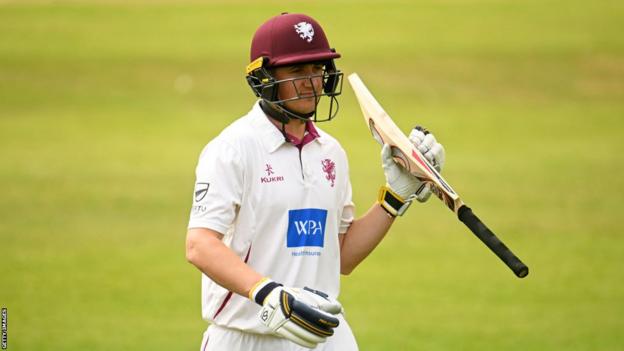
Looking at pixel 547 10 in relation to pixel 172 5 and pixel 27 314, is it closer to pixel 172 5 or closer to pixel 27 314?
pixel 172 5

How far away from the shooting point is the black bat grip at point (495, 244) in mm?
4605

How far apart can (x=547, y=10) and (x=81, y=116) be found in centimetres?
1365

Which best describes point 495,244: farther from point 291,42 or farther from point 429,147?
point 291,42

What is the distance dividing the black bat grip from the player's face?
746mm

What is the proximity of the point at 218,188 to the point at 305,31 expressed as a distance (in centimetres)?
69

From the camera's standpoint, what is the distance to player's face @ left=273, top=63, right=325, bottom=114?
4.72 meters

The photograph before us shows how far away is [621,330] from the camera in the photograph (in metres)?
9.11

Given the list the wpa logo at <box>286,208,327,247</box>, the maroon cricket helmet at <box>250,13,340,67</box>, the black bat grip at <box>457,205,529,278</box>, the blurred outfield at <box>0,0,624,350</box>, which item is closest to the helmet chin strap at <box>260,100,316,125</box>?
the maroon cricket helmet at <box>250,13,340,67</box>

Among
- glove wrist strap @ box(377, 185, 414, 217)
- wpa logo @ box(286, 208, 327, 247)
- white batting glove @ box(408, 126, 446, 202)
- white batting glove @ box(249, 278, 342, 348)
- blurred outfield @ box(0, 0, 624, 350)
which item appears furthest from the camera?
blurred outfield @ box(0, 0, 624, 350)

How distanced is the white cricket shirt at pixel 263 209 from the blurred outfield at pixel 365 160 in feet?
13.4

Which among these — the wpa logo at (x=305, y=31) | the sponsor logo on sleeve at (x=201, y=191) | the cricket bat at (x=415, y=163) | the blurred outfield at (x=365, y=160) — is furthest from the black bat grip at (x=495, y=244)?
the blurred outfield at (x=365, y=160)

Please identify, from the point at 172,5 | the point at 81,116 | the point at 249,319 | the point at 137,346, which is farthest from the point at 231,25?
the point at 249,319

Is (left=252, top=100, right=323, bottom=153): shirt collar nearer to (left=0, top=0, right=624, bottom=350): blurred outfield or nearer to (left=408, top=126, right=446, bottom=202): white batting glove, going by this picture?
(left=408, top=126, right=446, bottom=202): white batting glove

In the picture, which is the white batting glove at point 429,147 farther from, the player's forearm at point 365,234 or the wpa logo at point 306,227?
the wpa logo at point 306,227
